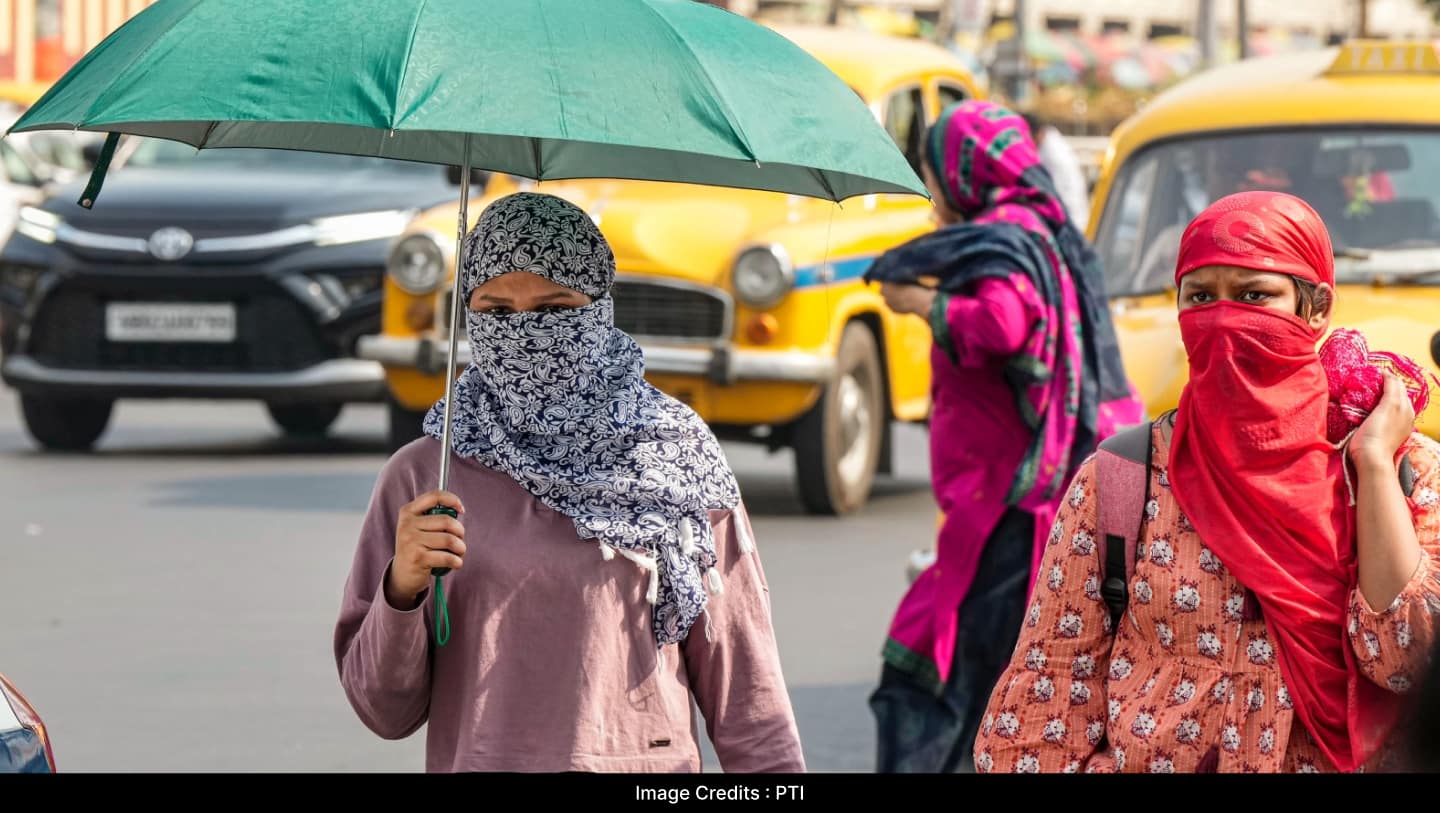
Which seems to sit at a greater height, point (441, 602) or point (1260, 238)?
point (1260, 238)

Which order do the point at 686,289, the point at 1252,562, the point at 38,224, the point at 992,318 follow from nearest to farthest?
the point at 1252,562
the point at 992,318
the point at 686,289
the point at 38,224

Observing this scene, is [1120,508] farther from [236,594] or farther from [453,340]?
[236,594]

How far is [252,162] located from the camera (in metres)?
13.6

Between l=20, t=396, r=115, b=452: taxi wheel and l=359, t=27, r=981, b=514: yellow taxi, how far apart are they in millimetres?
2427

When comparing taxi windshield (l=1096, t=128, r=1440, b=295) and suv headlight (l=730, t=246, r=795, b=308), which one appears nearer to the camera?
taxi windshield (l=1096, t=128, r=1440, b=295)

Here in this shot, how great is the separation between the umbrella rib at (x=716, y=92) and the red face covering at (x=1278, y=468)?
0.60 metres

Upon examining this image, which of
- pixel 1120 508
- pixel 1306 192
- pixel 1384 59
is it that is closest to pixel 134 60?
pixel 1120 508

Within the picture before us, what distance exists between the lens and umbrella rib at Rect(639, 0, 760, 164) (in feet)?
9.86

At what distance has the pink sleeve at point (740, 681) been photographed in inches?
130

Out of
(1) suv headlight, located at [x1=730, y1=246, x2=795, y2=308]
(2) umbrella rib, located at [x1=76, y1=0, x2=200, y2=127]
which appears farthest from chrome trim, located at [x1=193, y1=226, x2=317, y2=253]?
(2) umbrella rib, located at [x1=76, y1=0, x2=200, y2=127]

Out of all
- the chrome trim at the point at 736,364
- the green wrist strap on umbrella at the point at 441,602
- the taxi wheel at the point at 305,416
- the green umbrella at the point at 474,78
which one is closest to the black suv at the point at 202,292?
the taxi wheel at the point at 305,416

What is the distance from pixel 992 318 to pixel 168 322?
782 cm

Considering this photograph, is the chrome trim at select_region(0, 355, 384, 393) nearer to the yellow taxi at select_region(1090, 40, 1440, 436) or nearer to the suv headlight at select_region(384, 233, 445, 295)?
the suv headlight at select_region(384, 233, 445, 295)
